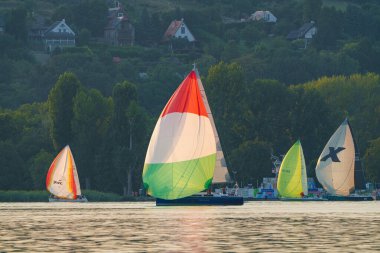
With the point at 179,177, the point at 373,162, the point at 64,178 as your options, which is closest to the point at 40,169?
the point at 64,178

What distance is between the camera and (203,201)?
126 meters

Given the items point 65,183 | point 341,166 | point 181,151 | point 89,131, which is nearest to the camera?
point 181,151

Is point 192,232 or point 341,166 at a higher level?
point 341,166

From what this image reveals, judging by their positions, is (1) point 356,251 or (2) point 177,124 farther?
(2) point 177,124

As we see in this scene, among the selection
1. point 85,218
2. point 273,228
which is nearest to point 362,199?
point 85,218

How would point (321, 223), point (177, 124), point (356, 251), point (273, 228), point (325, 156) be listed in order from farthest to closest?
point (325, 156), point (177, 124), point (321, 223), point (273, 228), point (356, 251)

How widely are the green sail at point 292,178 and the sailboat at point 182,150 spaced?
→ 46161 millimetres

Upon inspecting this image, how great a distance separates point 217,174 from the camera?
126 metres

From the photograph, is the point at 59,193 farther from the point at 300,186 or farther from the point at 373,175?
the point at 373,175

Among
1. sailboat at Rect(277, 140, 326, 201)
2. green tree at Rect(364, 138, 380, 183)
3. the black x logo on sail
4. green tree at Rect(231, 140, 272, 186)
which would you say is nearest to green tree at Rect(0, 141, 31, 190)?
green tree at Rect(231, 140, 272, 186)

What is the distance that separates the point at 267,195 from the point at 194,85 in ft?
191

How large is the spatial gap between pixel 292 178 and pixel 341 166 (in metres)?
8.32

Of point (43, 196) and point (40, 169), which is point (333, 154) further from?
point (40, 169)

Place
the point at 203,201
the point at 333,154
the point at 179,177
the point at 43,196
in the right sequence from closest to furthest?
the point at 179,177
the point at 203,201
the point at 333,154
the point at 43,196
